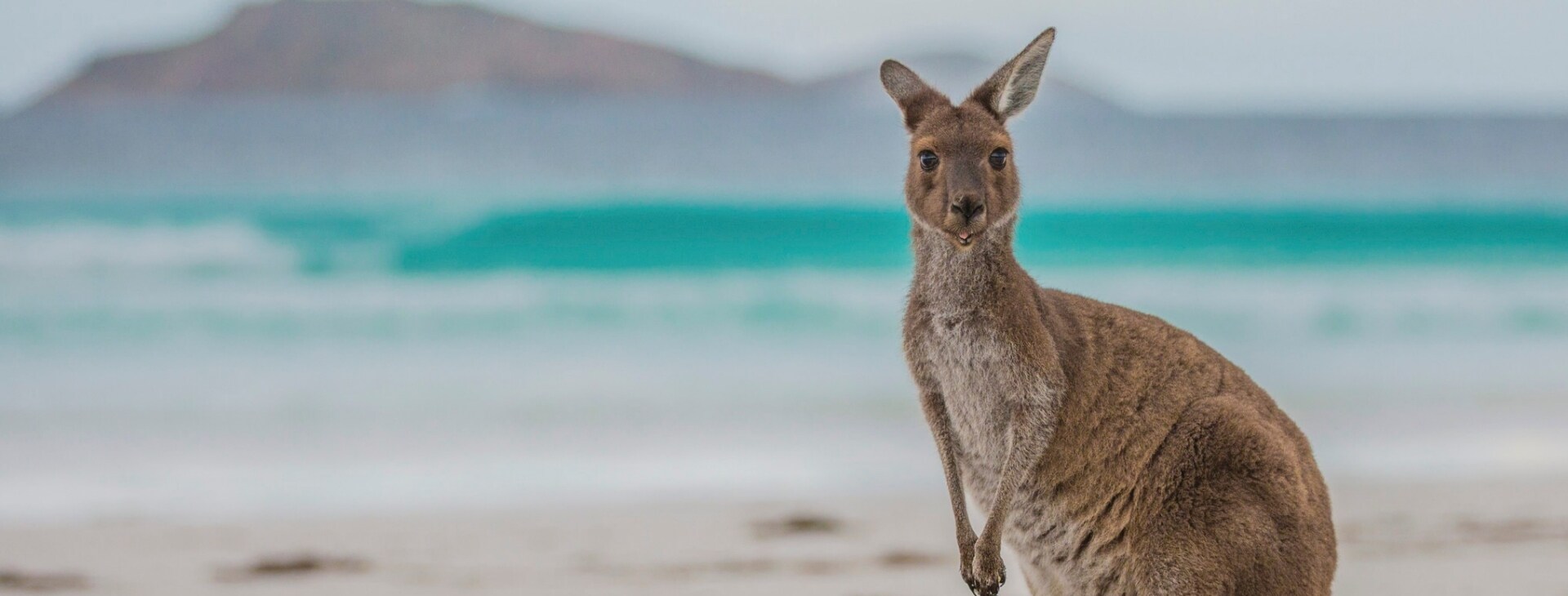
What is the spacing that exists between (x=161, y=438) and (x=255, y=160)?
13.8 metres

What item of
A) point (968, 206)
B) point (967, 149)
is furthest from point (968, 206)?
point (967, 149)

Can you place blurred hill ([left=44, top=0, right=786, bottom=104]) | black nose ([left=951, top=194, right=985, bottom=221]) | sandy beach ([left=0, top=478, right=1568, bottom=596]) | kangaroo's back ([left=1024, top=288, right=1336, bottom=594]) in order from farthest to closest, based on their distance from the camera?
blurred hill ([left=44, top=0, right=786, bottom=104]) → sandy beach ([left=0, top=478, right=1568, bottom=596]) → kangaroo's back ([left=1024, top=288, right=1336, bottom=594]) → black nose ([left=951, top=194, right=985, bottom=221])

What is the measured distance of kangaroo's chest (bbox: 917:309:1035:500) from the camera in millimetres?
3461

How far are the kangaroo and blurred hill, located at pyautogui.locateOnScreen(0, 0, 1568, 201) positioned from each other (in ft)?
53.9

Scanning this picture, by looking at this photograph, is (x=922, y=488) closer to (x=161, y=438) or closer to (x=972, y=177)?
(x=161, y=438)

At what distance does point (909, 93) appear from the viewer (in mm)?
3490

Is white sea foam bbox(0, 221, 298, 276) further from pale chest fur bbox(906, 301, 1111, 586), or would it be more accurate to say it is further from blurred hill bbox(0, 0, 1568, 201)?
pale chest fur bbox(906, 301, 1111, 586)

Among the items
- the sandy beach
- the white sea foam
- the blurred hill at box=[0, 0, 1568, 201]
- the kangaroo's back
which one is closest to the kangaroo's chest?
the kangaroo's back

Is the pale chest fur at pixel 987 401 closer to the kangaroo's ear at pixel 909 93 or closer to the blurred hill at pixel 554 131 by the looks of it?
the kangaroo's ear at pixel 909 93

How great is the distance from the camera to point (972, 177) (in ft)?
10.5

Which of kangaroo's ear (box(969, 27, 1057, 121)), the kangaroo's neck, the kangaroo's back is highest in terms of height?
kangaroo's ear (box(969, 27, 1057, 121))

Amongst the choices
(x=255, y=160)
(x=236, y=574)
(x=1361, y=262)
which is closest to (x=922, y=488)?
(x=236, y=574)

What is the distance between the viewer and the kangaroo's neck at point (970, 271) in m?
3.47

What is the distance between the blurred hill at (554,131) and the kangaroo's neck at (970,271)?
54.3 feet
